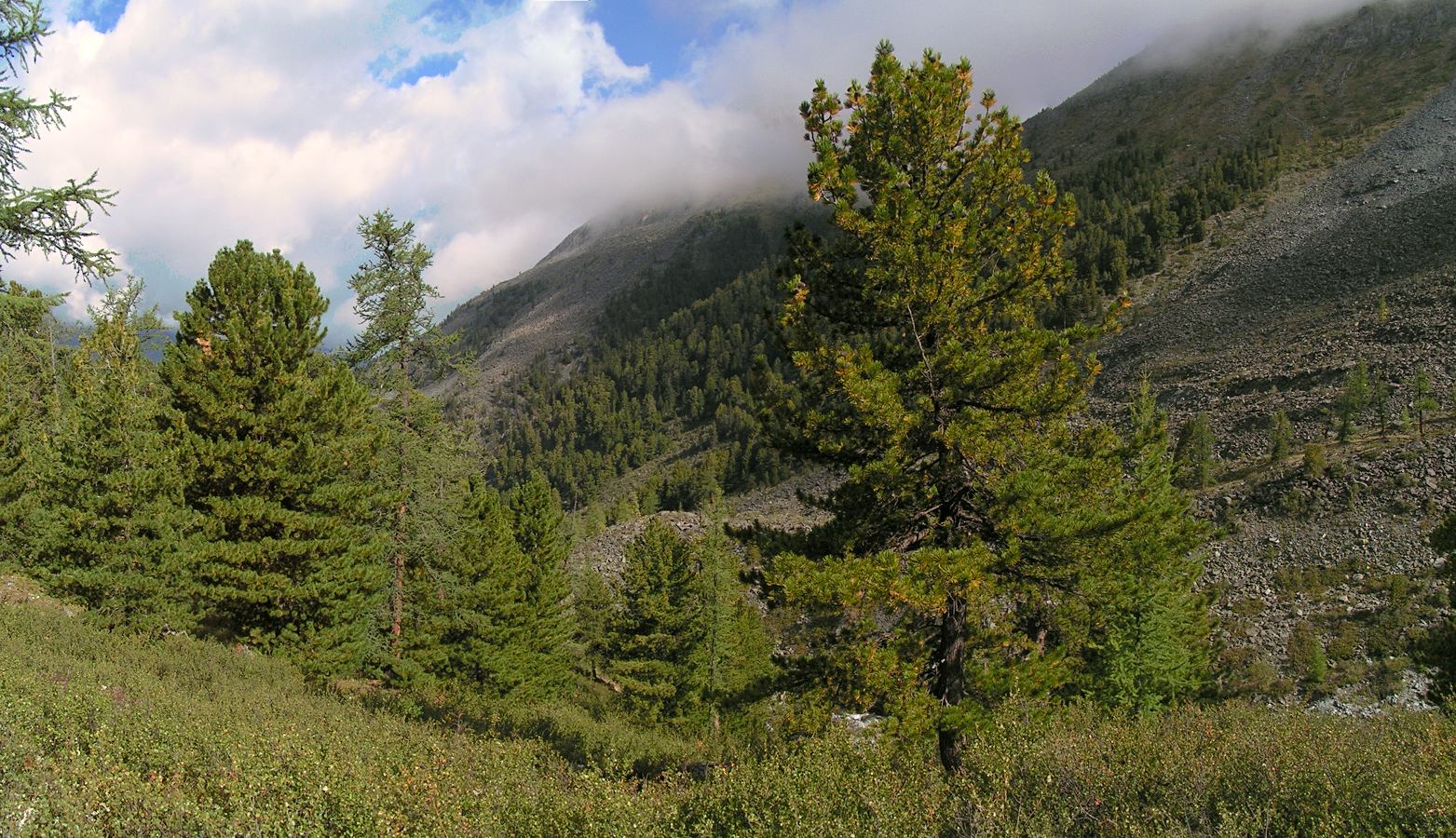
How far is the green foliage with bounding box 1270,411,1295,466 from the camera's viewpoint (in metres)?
48.5

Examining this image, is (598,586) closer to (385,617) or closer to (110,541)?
(385,617)

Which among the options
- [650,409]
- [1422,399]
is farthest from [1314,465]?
[650,409]

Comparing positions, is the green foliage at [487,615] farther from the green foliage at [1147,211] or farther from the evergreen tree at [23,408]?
the green foliage at [1147,211]

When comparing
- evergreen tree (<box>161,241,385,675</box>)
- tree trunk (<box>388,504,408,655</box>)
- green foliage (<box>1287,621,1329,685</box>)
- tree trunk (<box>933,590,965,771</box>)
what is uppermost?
evergreen tree (<box>161,241,385,675</box>)

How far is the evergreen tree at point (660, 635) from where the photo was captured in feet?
90.5

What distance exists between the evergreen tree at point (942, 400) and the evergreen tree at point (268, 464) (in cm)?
1252

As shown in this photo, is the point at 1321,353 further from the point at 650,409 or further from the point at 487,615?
the point at 650,409

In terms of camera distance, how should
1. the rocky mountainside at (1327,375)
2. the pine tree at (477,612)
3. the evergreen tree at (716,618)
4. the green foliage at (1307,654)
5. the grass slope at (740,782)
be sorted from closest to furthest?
1. the grass slope at (740,782)
2. the pine tree at (477,612)
3. the evergreen tree at (716,618)
4. the green foliage at (1307,654)
5. the rocky mountainside at (1327,375)

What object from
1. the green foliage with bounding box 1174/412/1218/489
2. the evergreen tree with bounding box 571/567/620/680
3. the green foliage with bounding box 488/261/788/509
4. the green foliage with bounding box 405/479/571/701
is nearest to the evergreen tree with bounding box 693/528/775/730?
the green foliage with bounding box 405/479/571/701

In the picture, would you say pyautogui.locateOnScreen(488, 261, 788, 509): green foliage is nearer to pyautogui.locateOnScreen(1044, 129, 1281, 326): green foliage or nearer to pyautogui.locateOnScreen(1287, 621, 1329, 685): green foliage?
pyautogui.locateOnScreen(1044, 129, 1281, 326): green foliage

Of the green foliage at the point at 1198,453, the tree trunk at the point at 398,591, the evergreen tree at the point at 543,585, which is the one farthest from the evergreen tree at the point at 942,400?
the green foliage at the point at 1198,453

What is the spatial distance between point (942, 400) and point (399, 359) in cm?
1623

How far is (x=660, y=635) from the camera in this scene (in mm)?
27703

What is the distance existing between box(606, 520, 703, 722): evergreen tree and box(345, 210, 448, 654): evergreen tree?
400 inches
